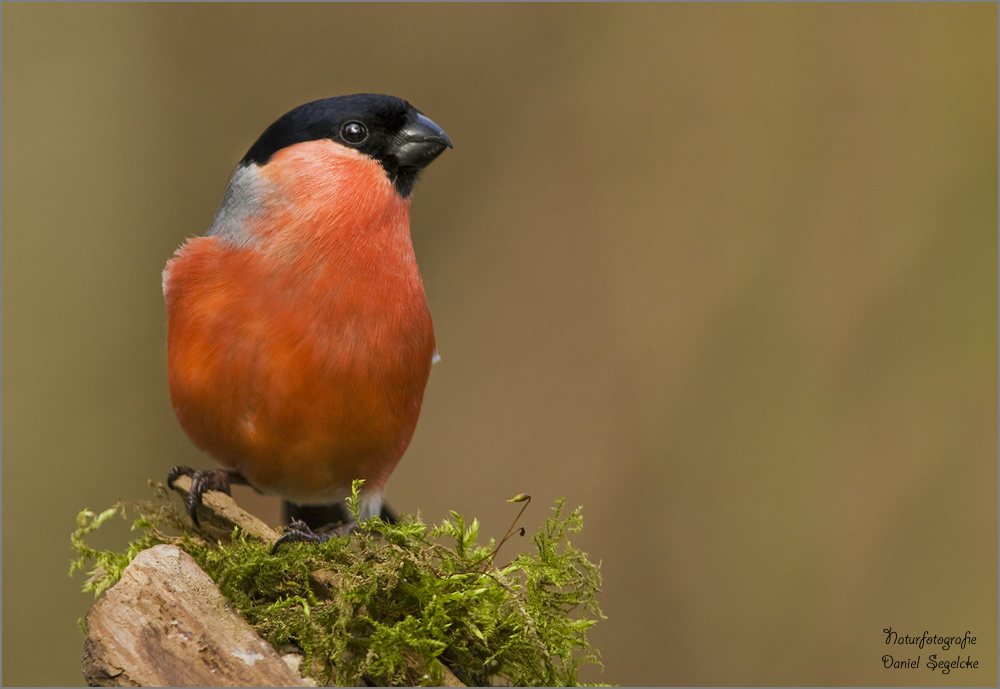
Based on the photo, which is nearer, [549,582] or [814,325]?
[549,582]

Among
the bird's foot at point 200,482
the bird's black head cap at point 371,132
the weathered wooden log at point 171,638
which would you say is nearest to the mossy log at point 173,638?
the weathered wooden log at point 171,638

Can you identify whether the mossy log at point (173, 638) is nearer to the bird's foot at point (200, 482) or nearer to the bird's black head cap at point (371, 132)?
the bird's foot at point (200, 482)

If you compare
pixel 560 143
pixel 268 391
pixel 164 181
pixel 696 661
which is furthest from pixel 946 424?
pixel 164 181

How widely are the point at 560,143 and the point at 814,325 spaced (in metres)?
1.98

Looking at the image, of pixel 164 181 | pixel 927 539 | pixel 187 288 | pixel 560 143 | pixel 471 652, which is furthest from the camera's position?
pixel 164 181

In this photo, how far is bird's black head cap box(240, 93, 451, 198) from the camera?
8.50 ft

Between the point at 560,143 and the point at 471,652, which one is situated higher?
the point at 560,143

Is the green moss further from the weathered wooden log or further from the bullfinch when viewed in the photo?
the bullfinch

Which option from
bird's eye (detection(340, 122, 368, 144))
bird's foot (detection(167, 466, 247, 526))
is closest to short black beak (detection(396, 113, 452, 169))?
bird's eye (detection(340, 122, 368, 144))

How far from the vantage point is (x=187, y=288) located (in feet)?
8.38

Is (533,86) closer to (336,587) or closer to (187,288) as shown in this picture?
(187,288)

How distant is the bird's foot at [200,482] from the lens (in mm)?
2506

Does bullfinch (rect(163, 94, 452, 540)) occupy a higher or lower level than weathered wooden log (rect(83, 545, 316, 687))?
higher

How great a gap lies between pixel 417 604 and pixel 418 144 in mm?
1483
